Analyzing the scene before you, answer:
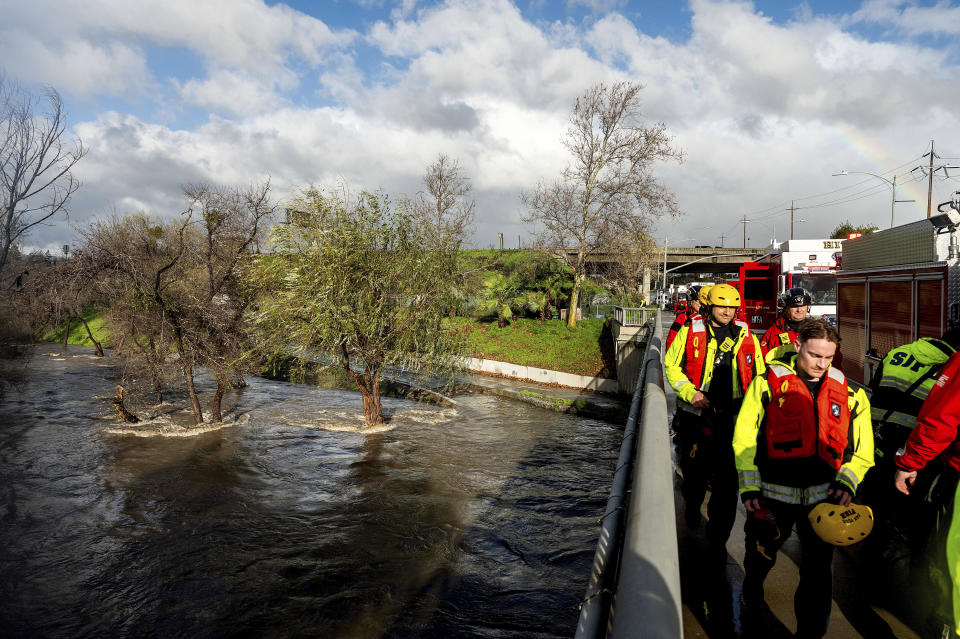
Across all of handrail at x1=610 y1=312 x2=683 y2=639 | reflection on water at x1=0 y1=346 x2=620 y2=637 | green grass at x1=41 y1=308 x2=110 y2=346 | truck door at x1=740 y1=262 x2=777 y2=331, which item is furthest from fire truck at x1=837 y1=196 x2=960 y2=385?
green grass at x1=41 y1=308 x2=110 y2=346

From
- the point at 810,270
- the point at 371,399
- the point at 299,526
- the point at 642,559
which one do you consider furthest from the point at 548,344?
the point at 642,559

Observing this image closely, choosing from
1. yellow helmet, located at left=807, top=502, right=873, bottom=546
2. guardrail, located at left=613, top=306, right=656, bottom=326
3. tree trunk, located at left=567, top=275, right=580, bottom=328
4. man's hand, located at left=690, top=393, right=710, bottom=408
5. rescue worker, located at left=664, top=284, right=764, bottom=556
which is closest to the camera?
yellow helmet, located at left=807, top=502, right=873, bottom=546

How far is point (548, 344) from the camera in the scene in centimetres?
3391

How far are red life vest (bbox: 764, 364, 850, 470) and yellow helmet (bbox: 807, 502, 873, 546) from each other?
13.0 inches

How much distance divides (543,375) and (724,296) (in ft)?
80.1

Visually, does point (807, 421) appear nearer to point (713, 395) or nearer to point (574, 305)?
point (713, 395)

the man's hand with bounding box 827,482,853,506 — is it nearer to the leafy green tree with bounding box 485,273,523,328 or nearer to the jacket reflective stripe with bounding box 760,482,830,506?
the jacket reflective stripe with bounding box 760,482,830,506

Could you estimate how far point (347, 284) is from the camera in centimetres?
1748

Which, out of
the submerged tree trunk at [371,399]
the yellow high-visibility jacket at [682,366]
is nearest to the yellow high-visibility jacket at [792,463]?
the yellow high-visibility jacket at [682,366]

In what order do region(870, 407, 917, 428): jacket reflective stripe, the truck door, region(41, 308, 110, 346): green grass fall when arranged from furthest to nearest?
region(41, 308, 110, 346): green grass < the truck door < region(870, 407, 917, 428): jacket reflective stripe

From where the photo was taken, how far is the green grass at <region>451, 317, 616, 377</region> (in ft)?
101

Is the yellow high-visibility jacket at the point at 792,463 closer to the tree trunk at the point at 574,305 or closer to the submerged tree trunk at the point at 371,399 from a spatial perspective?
the submerged tree trunk at the point at 371,399

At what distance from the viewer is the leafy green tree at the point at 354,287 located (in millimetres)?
17250

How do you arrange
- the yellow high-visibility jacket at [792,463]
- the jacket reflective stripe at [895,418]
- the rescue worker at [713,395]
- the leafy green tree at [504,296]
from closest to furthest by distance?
the yellow high-visibility jacket at [792,463] < the jacket reflective stripe at [895,418] < the rescue worker at [713,395] < the leafy green tree at [504,296]
